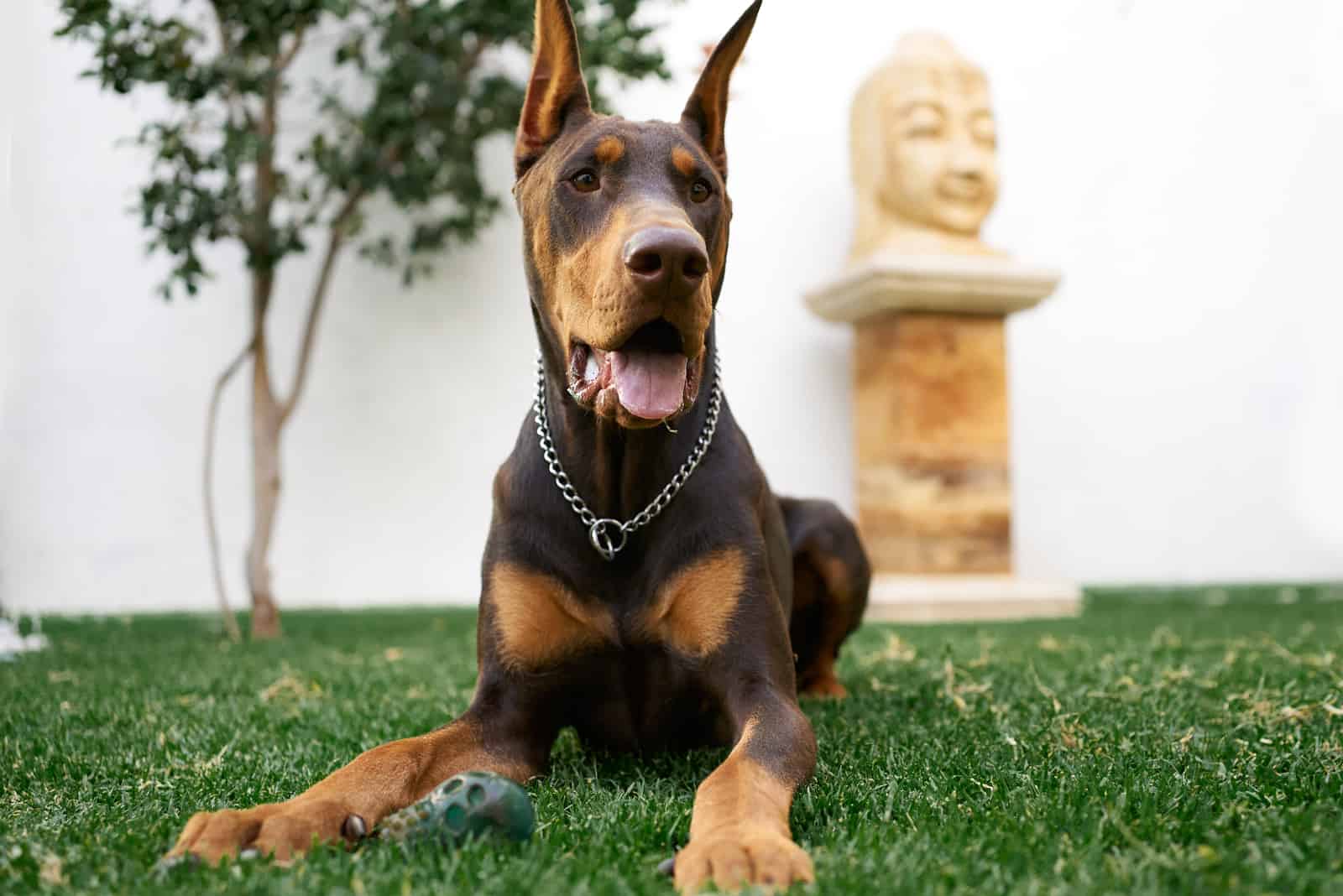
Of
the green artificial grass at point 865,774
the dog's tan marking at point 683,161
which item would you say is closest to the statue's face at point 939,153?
the green artificial grass at point 865,774

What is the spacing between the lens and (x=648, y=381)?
2014 millimetres

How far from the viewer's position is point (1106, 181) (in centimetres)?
870

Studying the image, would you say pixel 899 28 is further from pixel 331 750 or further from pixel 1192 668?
pixel 331 750

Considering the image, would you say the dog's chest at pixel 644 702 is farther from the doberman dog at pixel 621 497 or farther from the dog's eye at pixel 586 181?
the dog's eye at pixel 586 181

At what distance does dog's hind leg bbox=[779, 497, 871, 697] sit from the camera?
3.14 m

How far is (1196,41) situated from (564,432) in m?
8.39

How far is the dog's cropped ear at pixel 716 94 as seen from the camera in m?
2.40

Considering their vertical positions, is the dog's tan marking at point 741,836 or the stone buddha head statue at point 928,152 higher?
the stone buddha head statue at point 928,152

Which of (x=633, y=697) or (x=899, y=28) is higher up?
(x=899, y=28)

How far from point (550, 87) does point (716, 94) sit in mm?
352

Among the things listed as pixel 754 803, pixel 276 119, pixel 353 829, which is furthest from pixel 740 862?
pixel 276 119

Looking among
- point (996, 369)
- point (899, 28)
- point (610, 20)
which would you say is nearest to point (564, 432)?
point (610, 20)

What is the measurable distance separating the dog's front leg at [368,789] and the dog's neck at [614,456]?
A: 0.46m

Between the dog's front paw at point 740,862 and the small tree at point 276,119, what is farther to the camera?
the small tree at point 276,119
